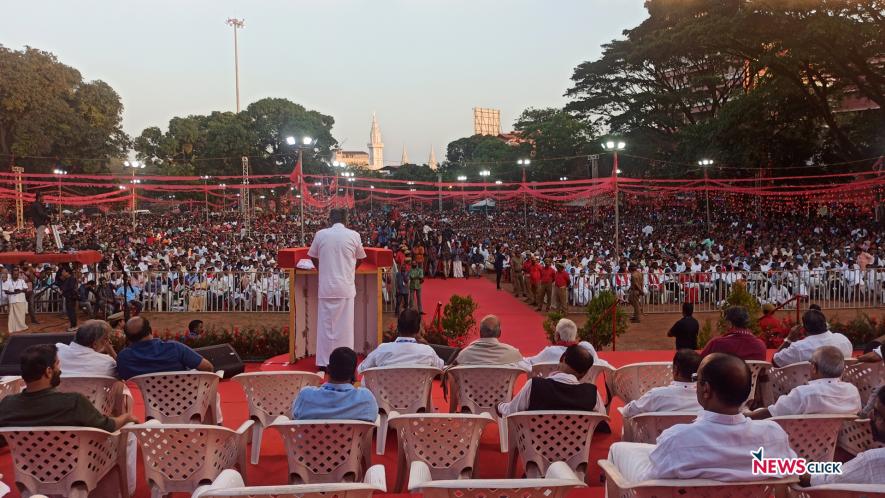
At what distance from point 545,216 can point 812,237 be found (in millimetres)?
19327

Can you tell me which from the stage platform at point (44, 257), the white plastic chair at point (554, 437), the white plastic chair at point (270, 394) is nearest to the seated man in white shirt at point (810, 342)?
the white plastic chair at point (554, 437)

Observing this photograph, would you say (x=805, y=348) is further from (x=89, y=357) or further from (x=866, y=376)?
(x=89, y=357)

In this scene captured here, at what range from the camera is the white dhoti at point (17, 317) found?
13523 millimetres

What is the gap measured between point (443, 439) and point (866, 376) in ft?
12.2

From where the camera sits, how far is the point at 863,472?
2.79 m

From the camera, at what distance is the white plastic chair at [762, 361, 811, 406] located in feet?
17.8

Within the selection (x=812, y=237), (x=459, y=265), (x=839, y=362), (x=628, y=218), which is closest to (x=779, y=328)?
(x=839, y=362)

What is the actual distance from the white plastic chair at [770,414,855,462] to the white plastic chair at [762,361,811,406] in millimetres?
1716

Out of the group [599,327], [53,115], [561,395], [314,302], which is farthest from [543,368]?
[53,115]

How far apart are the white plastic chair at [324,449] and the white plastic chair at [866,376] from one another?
12.9 ft

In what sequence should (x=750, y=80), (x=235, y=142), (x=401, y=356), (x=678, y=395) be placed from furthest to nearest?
(x=235, y=142)
(x=750, y=80)
(x=401, y=356)
(x=678, y=395)

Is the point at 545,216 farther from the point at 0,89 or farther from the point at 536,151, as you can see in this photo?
the point at 0,89

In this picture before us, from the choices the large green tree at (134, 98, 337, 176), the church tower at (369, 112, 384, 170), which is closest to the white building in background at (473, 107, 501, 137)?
the church tower at (369, 112, 384, 170)

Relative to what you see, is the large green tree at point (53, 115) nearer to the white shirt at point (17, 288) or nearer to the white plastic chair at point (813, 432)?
the white shirt at point (17, 288)
